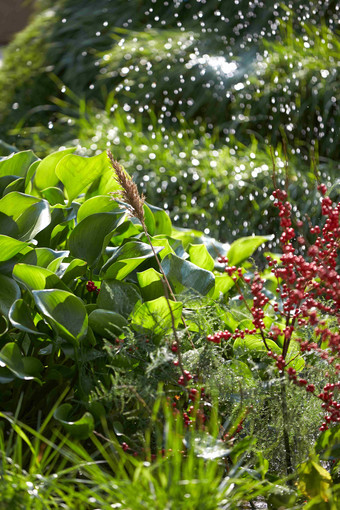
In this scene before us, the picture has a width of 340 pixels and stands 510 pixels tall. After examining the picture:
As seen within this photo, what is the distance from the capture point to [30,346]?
3.84 ft

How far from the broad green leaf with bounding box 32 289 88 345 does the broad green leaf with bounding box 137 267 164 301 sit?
0.15 m

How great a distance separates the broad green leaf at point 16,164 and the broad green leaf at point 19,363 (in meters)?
0.47

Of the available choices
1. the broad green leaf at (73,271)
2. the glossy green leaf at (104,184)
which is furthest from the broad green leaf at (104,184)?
the broad green leaf at (73,271)

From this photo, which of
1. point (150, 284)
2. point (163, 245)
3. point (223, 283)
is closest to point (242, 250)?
point (223, 283)

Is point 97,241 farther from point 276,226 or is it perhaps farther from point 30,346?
point 276,226

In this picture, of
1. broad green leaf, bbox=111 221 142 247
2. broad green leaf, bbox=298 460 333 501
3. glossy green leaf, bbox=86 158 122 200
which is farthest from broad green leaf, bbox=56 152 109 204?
broad green leaf, bbox=298 460 333 501

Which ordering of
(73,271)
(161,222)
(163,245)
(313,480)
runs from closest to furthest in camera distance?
(313,480), (73,271), (163,245), (161,222)

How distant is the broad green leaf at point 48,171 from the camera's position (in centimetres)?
140

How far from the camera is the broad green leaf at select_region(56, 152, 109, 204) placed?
1.30 metres

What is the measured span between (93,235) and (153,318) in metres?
0.23

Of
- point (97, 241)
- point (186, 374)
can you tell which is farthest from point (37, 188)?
point (186, 374)

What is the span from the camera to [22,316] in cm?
109

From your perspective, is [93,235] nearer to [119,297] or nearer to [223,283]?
[119,297]

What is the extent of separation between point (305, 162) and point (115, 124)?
3.78ft
